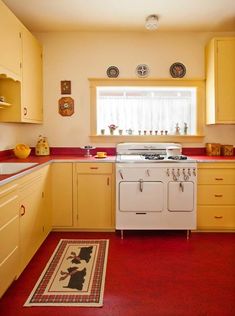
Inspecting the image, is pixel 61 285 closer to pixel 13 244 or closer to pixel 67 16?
pixel 13 244

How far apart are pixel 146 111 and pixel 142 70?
539 millimetres

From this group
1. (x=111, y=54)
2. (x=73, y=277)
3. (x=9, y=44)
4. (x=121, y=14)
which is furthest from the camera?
(x=111, y=54)

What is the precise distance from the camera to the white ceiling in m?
3.03

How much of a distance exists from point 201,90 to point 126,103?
1.01 meters

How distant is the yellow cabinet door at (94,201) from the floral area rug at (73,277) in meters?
0.38

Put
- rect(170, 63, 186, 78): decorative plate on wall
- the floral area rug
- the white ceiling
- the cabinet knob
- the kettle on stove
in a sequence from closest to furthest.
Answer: the floral area rug
the cabinet knob
the white ceiling
the kettle on stove
rect(170, 63, 186, 78): decorative plate on wall

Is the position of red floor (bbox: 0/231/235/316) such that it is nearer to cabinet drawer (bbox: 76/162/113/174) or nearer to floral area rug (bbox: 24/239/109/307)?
floral area rug (bbox: 24/239/109/307)

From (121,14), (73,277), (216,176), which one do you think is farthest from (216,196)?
(121,14)

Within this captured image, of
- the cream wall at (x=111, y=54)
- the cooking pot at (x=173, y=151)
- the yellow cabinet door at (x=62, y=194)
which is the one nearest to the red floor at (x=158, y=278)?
the yellow cabinet door at (x=62, y=194)

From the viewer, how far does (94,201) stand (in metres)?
3.33

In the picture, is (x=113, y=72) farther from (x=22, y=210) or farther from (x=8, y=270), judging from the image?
(x=8, y=270)

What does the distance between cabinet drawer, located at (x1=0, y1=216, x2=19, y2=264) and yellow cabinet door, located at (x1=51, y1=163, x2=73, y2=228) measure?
1.15 m

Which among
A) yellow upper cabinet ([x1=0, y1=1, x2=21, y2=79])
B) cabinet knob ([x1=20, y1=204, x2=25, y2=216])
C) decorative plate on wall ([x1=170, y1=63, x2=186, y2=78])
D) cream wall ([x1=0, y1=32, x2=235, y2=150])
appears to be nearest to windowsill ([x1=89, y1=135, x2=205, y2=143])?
cream wall ([x1=0, y1=32, x2=235, y2=150])

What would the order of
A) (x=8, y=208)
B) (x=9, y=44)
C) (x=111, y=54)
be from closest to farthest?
(x=8, y=208) → (x=9, y=44) → (x=111, y=54)
